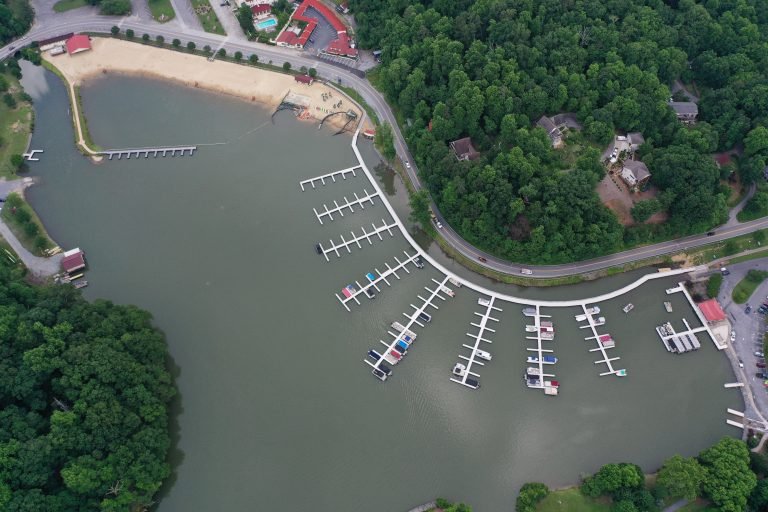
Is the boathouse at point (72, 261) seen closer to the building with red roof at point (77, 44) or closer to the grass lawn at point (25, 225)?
the grass lawn at point (25, 225)

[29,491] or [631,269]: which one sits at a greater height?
[29,491]

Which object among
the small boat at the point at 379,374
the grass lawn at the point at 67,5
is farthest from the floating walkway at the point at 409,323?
the grass lawn at the point at 67,5

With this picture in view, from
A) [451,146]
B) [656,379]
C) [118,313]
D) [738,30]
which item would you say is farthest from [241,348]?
[738,30]

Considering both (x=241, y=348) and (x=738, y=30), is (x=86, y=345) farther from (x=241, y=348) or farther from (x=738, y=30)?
(x=738, y=30)

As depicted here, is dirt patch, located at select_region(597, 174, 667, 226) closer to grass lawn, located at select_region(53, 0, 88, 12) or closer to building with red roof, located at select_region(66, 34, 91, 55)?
building with red roof, located at select_region(66, 34, 91, 55)

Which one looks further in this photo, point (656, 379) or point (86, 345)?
point (656, 379)

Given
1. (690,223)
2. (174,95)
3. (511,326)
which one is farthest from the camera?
(174,95)

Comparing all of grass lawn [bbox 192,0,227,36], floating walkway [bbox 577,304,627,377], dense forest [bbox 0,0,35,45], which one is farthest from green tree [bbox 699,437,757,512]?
dense forest [bbox 0,0,35,45]
